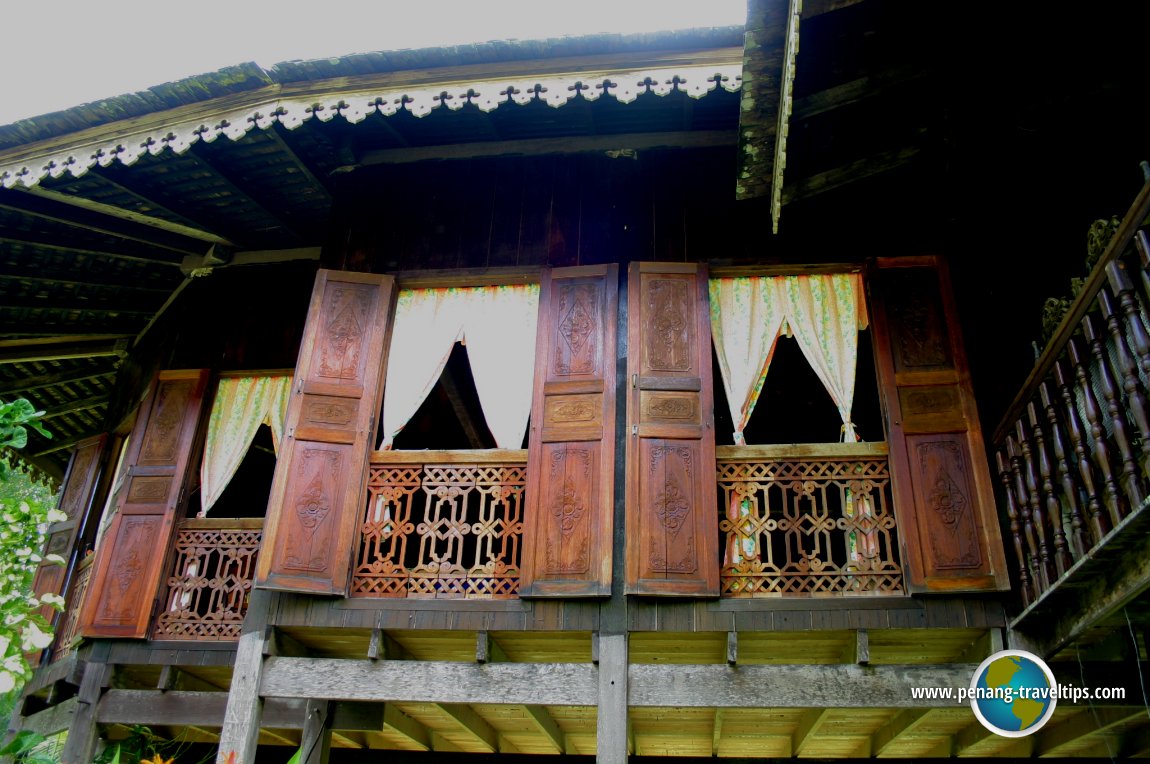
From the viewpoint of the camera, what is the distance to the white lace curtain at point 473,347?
6117mm

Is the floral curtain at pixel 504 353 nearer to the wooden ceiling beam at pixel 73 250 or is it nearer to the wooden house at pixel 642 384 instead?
the wooden house at pixel 642 384

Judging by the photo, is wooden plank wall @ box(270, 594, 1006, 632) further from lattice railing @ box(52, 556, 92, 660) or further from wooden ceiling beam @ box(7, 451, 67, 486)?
wooden ceiling beam @ box(7, 451, 67, 486)

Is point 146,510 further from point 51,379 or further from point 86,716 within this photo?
point 51,379

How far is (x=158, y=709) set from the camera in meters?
6.75

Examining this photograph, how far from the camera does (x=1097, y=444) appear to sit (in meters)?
3.95

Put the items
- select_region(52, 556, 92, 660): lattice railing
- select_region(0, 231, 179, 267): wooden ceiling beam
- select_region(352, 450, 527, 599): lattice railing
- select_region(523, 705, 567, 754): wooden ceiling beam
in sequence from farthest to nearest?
select_region(52, 556, 92, 660): lattice railing < select_region(0, 231, 179, 267): wooden ceiling beam < select_region(523, 705, 567, 754): wooden ceiling beam < select_region(352, 450, 527, 599): lattice railing

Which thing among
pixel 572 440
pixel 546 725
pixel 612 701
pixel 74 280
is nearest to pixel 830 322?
pixel 572 440

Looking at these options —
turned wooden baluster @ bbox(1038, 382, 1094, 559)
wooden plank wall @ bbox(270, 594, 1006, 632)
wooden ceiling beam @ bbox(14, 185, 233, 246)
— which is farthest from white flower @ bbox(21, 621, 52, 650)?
turned wooden baluster @ bbox(1038, 382, 1094, 559)

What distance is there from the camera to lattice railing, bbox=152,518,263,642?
21.9 ft

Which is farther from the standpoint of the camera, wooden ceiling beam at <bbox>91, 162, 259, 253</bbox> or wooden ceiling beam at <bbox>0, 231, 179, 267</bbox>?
wooden ceiling beam at <bbox>0, 231, 179, 267</bbox>

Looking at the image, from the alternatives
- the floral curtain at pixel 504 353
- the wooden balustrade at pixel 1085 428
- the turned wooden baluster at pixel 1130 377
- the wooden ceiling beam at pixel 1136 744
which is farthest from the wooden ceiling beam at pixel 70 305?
the wooden ceiling beam at pixel 1136 744

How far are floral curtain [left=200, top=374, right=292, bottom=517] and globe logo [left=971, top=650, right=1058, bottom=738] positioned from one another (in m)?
5.20

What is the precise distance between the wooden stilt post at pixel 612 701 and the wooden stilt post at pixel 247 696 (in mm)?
2027

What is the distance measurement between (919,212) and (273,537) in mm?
4647
